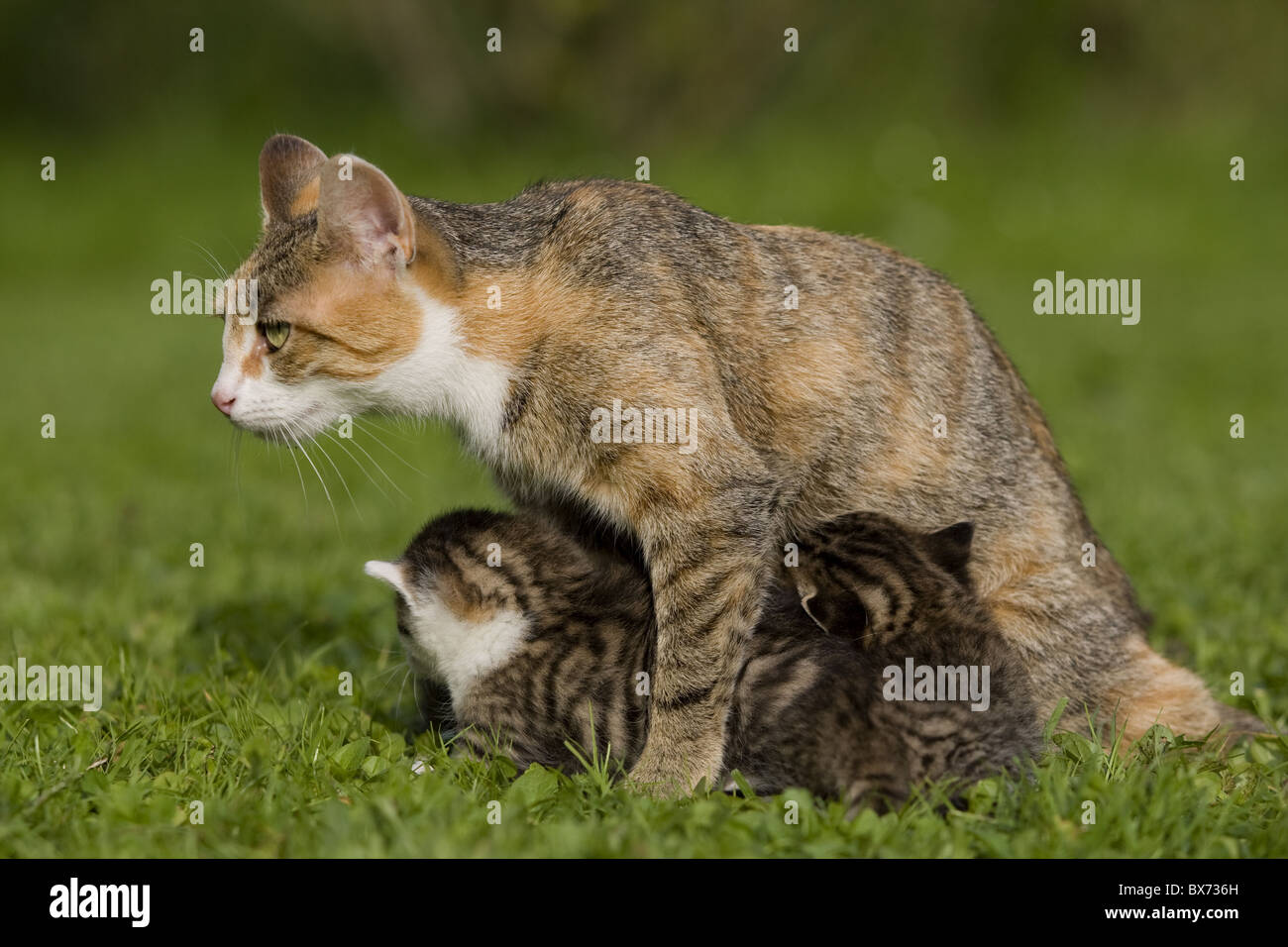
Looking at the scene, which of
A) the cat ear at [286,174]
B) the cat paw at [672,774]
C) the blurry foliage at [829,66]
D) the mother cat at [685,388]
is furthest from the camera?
the blurry foliage at [829,66]

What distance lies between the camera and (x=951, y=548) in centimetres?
402

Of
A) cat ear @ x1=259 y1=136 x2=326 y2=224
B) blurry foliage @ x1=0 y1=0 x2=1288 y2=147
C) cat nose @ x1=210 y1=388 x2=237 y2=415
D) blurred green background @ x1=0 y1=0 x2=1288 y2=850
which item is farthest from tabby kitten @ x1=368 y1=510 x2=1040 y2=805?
blurry foliage @ x1=0 y1=0 x2=1288 y2=147

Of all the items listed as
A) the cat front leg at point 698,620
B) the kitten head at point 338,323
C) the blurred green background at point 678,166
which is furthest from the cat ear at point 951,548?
the blurred green background at point 678,166

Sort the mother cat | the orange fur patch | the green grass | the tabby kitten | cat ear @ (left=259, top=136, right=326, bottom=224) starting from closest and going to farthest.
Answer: the green grass
the tabby kitten
the mother cat
the orange fur patch
cat ear @ (left=259, top=136, right=326, bottom=224)

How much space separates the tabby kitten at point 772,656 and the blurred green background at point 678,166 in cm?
319

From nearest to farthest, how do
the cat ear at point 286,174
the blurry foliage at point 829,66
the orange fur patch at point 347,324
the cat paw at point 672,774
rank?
the cat paw at point 672,774, the orange fur patch at point 347,324, the cat ear at point 286,174, the blurry foliage at point 829,66

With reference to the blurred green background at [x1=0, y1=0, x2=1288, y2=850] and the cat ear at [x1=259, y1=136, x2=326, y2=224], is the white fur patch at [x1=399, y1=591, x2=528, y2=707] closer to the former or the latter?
the cat ear at [x1=259, y1=136, x2=326, y2=224]

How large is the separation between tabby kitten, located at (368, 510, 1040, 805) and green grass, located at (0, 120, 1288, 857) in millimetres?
150

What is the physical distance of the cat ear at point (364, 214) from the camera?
12.8 ft

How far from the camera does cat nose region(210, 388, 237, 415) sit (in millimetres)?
A: 4035

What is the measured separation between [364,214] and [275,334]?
0.47 meters

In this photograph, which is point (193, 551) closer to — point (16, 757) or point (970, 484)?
point (16, 757)

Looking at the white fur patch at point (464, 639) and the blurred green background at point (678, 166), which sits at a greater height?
the blurred green background at point (678, 166)

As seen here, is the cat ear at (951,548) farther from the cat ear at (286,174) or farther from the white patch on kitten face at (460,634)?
the cat ear at (286,174)
